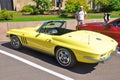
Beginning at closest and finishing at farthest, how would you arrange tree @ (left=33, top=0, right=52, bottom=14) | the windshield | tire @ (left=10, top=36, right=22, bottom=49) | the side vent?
the windshield < the side vent < tire @ (left=10, top=36, right=22, bottom=49) < tree @ (left=33, top=0, right=52, bottom=14)

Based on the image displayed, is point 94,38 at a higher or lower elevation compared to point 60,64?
higher

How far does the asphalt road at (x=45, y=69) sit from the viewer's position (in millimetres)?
5227

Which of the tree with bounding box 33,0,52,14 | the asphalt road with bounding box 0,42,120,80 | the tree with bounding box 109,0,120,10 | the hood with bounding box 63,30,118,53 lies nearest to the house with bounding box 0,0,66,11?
the tree with bounding box 33,0,52,14

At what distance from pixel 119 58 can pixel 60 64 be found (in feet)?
7.13

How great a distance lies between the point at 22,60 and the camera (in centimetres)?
634

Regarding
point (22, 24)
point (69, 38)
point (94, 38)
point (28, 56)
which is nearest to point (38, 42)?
point (28, 56)

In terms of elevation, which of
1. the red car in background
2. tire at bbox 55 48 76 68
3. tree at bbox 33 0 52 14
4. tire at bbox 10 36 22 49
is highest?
tree at bbox 33 0 52 14

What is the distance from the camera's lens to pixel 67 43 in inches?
218

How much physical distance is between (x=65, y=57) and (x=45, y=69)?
0.68m

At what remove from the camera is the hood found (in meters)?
5.32

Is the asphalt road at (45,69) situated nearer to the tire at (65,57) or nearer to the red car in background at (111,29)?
the tire at (65,57)

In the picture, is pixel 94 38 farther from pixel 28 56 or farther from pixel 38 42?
pixel 28 56

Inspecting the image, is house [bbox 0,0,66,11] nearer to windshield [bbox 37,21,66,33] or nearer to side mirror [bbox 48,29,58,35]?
windshield [bbox 37,21,66,33]

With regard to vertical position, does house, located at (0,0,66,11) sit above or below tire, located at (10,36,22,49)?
above
